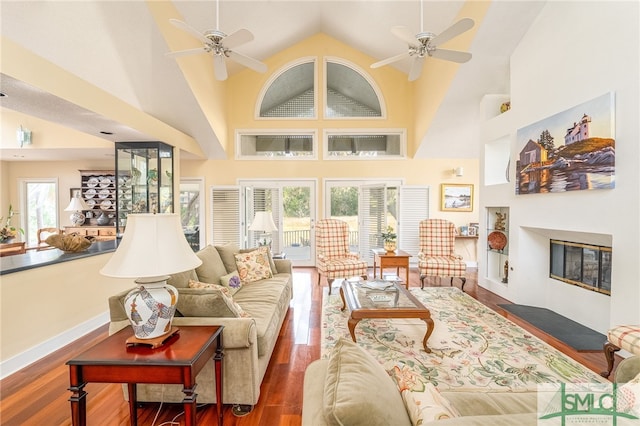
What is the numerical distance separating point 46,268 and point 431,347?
3.81 m

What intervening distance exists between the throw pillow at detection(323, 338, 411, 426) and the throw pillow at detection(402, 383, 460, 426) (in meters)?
0.03

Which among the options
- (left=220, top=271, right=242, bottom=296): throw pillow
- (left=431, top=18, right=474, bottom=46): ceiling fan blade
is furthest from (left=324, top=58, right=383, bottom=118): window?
(left=220, top=271, right=242, bottom=296): throw pillow

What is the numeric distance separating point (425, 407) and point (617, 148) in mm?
3169

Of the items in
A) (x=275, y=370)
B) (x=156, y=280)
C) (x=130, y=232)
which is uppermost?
(x=130, y=232)

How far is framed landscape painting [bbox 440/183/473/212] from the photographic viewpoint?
667 cm

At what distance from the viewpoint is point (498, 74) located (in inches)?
182

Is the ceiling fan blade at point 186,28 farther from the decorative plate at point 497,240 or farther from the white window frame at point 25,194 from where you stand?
the white window frame at point 25,194

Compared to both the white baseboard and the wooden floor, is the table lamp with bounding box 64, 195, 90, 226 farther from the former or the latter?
the wooden floor

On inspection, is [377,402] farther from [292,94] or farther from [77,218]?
[77,218]

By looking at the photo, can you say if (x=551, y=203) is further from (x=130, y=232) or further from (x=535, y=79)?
(x=130, y=232)

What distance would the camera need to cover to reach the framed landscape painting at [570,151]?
9.26ft

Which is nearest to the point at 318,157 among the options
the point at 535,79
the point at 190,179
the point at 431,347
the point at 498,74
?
the point at 190,179

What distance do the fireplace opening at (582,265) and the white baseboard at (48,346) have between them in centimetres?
569

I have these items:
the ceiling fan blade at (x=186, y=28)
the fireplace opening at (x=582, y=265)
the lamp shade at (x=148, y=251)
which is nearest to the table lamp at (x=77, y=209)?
the ceiling fan blade at (x=186, y=28)
